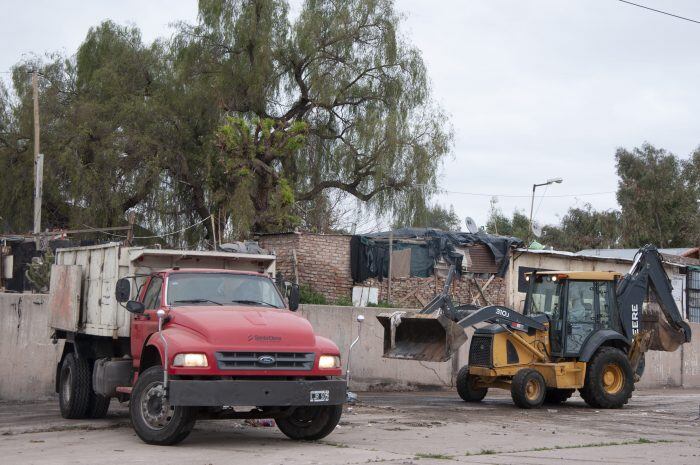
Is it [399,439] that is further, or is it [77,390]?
[77,390]

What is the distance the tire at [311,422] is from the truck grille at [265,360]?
86 centimetres

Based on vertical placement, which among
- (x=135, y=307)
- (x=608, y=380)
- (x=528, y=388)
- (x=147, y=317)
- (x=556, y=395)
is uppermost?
(x=135, y=307)

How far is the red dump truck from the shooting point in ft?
34.5

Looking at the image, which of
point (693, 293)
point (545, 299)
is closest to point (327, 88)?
point (693, 293)

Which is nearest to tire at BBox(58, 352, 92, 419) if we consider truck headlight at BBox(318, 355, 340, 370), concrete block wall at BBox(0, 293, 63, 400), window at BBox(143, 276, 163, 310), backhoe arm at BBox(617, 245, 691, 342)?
window at BBox(143, 276, 163, 310)

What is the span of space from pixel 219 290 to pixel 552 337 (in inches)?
319

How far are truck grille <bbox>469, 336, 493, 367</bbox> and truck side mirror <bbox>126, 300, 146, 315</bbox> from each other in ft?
25.1

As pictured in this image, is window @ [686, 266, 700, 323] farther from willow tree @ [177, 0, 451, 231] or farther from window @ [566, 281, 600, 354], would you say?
window @ [566, 281, 600, 354]

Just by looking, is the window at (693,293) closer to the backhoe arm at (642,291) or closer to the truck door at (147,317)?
the backhoe arm at (642,291)

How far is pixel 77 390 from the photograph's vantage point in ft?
45.5

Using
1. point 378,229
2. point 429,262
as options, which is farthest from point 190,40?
point 429,262

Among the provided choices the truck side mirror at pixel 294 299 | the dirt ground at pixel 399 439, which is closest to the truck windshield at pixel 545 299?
the dirt ground at pixel 399 439

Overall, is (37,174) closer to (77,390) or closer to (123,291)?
(77,390)

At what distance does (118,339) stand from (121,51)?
30098 mm
